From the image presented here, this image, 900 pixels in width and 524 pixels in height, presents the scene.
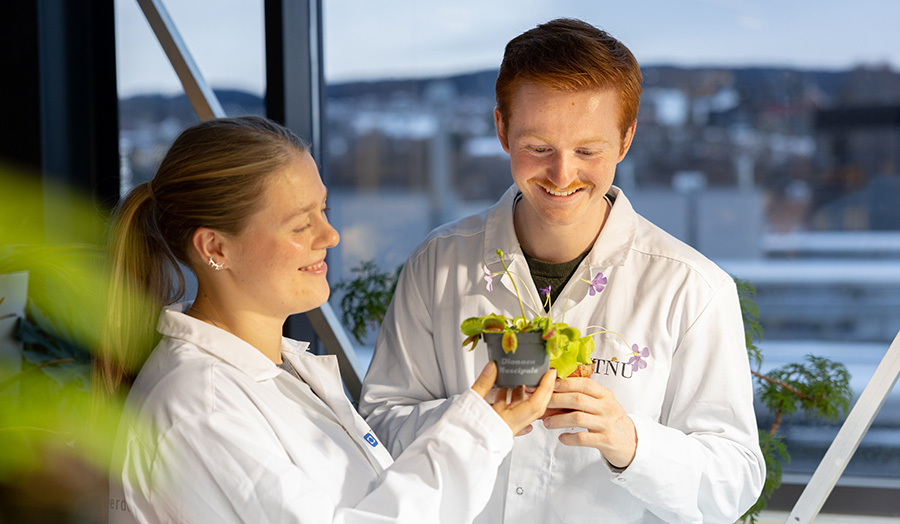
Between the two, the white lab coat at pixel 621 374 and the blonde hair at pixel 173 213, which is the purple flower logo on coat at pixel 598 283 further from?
the blonde hair at pixel 173 213

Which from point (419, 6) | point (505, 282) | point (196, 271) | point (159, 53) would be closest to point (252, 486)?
point (196, 271)

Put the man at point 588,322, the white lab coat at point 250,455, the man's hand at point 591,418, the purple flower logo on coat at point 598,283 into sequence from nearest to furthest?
the white lab coat at point 250,455 < the man's hand at point 591,418 < the man at point 588,322 < the purple flower logo on coat at point 598,283

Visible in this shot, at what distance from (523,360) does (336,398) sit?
1.52 ft

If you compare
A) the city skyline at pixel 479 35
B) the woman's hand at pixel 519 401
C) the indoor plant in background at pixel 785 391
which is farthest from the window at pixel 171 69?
the woman's hand at pixel 519 401

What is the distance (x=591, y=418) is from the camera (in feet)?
4.35

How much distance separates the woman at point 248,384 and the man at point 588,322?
7.9 inches

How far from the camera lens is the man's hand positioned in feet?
4.33

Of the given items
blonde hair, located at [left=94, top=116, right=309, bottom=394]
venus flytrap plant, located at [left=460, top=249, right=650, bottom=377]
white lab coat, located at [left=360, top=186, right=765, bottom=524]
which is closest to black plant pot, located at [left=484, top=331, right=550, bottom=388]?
venus flytrap plant, located at [left=460, top=249, right=650, bottom=377]

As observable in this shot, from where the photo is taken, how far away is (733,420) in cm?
152

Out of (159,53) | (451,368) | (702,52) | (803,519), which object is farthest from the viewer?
(159,53)

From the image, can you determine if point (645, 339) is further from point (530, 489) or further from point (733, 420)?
point (530, 489)

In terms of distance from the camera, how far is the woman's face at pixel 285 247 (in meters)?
1.42

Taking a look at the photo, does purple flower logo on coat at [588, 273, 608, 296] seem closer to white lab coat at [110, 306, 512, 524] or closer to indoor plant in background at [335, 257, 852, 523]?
white lab coat at [110, 306, 512, 524]

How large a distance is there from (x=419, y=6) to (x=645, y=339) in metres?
1.93
